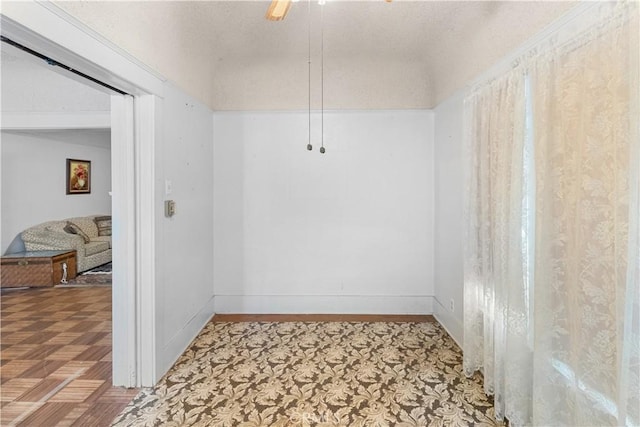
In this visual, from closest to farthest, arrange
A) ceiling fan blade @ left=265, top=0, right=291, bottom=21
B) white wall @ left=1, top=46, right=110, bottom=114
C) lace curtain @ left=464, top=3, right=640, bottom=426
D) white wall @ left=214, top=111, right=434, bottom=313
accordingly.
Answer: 1. lace curtain @ left=464, top=3, right=640, bottom=426
2. ceiling fan blade @ left=265, top=0, right=291, bottom=21
3. white wall @ left=214, top=111, right=434, bottom=313
4. white wall @ left=1, top=46, right=110, bottom=114

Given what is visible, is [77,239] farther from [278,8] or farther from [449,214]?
[449,214]

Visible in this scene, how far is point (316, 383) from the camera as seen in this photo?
221cm

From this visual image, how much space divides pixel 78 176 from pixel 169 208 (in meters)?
4.89

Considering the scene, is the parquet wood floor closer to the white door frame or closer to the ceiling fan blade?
the white door frame

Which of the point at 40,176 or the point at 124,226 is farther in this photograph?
the point at 40,176

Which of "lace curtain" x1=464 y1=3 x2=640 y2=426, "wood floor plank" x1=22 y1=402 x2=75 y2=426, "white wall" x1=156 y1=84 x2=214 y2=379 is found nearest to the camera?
"lace curtain" x1=464 y1=3 x2=640 y2=426

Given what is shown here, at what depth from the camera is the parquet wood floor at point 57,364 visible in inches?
75.4

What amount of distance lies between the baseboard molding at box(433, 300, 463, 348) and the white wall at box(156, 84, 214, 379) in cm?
240

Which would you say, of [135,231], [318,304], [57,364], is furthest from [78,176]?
[318,304]

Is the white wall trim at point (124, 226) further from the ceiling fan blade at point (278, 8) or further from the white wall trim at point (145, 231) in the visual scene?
the ceiling fan blade at point (278, 8)

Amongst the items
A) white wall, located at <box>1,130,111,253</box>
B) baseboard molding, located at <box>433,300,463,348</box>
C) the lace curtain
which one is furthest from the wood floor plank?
white wall, located at <box>1,130,111,253</box>

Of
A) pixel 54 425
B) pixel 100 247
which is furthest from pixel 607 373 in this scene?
pixel 100 247

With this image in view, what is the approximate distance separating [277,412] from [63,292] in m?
3.88

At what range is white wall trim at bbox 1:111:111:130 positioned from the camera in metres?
3.72
